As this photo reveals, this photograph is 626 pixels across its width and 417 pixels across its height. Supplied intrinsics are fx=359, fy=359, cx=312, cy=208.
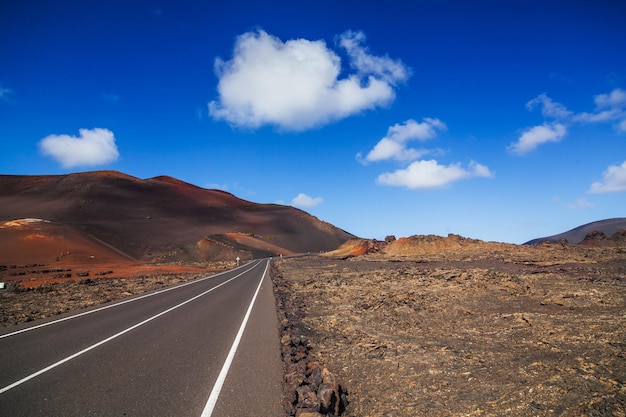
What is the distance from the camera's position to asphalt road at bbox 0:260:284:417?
569cm

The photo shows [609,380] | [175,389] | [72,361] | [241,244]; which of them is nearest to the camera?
[609,380]

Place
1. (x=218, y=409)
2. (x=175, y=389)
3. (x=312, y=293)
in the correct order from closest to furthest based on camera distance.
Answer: (x=218, y=409) < (x=175, y=389) < (x=312, y=293)

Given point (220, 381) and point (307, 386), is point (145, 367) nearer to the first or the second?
point (220, 381)

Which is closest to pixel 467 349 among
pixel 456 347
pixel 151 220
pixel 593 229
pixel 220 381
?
pixel 456 347

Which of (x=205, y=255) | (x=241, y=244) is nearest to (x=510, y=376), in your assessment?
(x=205, y=255)

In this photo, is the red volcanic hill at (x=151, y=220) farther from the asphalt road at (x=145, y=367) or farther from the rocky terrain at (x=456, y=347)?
the rocky terrain at (x=456, y=347)

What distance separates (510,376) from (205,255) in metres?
84.6

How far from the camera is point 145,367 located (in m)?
7.59

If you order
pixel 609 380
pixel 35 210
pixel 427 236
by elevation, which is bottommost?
pixel 609 380

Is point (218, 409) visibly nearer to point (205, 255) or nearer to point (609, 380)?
point (609, 380)

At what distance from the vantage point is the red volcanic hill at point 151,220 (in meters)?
83.7

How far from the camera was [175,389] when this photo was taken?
20.7ft

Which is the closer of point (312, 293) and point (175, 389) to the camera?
point (175, 389)

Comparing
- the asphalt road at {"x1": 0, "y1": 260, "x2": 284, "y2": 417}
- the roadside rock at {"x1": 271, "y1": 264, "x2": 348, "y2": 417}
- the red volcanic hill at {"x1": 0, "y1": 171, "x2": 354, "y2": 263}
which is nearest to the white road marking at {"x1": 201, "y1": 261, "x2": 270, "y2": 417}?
the asphalt road at {"x1": 0, "y1": 260, "x2": 284, "y2": 417}
